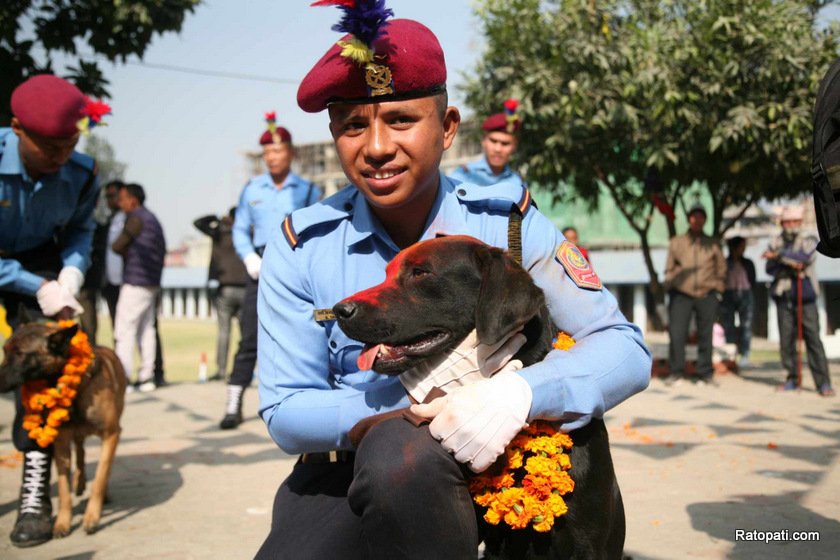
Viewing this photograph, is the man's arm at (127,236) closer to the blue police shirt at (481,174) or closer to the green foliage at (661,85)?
the blue police shirt at (481,174)

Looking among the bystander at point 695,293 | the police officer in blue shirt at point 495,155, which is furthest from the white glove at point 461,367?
the bystander at point 695,293

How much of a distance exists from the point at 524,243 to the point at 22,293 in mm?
3096

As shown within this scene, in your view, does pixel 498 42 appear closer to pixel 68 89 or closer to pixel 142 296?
pixel 142 296

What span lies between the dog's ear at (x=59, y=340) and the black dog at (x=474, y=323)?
9.10ft

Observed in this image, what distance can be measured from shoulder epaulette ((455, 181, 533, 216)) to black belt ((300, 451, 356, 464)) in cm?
84

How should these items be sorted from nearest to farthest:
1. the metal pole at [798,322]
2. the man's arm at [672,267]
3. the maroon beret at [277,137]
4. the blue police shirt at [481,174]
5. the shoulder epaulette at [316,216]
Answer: the shoulder epaulette at [316,216], the blue police shirt at [481,174], the maroon beret at [277,137], the metal pole at [798,322], the man's arm at [672,267]

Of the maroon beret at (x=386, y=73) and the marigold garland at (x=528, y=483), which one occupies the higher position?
the maroon beret at (x=386, y=73)

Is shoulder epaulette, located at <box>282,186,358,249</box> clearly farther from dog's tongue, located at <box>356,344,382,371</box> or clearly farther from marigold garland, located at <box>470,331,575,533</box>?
marigold garland, located at <box>470,331,575,533</box>

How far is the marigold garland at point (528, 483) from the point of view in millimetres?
2068

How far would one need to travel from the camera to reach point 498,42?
12.9 m

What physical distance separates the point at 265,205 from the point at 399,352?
5.67m

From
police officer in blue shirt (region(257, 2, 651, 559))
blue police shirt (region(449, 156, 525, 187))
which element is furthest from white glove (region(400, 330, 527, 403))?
blue police shirt (region(449, 156, 525, 187))

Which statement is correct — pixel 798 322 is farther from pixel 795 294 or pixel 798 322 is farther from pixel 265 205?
pixel 265 205

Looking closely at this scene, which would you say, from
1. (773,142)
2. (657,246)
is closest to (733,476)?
(773,142)
